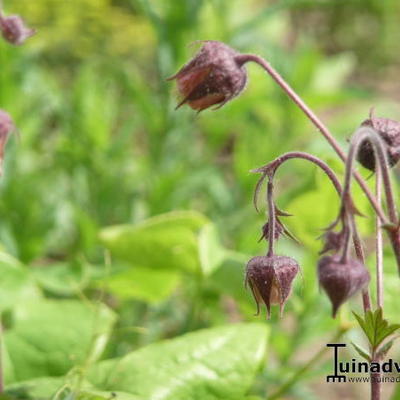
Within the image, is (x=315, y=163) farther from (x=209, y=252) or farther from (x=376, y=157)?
(x=209, y=252)

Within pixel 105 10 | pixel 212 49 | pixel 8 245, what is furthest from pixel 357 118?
pixel 105 10

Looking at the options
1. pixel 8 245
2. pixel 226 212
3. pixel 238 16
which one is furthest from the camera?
pixel 238 16

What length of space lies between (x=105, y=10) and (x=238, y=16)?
6.06 ft

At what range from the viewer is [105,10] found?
15.6ft

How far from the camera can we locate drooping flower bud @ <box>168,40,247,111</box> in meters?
1.01

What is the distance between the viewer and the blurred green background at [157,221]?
1361mm

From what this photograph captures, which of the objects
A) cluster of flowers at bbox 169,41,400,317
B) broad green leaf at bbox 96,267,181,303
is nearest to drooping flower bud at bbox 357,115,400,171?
cluster of flowers at bbox 169,41,400,317

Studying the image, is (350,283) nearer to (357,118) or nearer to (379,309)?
(379,309)

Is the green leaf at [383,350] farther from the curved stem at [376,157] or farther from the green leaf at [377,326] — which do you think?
the curved stem at [376,157]

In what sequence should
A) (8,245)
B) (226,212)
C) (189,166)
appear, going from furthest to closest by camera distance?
(189,166) < (226,212) < (8,245)

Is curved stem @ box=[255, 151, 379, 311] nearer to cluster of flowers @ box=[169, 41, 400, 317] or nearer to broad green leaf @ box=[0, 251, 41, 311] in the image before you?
cluster of flowers @ box=[169, 41, 400, 317]

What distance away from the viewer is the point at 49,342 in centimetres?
138

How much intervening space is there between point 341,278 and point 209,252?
65 cm

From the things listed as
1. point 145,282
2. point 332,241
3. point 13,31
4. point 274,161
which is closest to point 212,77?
point 274,161
